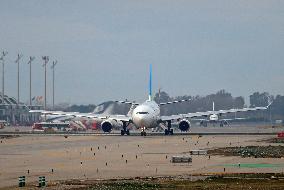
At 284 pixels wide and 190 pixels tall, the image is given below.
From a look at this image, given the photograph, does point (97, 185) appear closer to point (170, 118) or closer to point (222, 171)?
point (222, 171)

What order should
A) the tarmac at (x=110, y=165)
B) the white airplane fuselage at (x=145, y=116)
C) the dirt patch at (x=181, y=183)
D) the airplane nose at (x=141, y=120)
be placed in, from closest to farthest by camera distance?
1. the dirt patch at (x=181, y=183)
2. the tarmac at (x=110, y=165)
3. the airplane nose at (x=141, y=120)
4. the white airplane fuselage at (x=145, y=116)

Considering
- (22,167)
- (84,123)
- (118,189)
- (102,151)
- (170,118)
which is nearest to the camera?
(118,189)

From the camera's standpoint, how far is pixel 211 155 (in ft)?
209

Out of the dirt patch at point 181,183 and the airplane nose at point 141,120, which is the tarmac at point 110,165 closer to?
the dirt patch at point 181,183

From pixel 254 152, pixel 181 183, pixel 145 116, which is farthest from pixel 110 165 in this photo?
pixel 145 116

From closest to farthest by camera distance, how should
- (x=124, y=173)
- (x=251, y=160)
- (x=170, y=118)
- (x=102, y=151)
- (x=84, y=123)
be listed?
(x=124, y=173)
(x=251, y=160)
(x=102, y=151)
(x=170, y=118)
(x=84, y=123)

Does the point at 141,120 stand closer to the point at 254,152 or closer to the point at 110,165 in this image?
the point at 254,152

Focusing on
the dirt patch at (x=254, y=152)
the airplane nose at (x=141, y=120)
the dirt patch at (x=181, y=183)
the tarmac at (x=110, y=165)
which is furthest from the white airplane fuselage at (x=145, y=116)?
the dirt patch at (x=181, y=183)

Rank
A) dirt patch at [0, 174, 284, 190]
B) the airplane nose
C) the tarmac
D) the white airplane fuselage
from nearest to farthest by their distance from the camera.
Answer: dirt patch at [0, 174, 284, 190], the tarmac, the airplane nose, the white airplane fuselage

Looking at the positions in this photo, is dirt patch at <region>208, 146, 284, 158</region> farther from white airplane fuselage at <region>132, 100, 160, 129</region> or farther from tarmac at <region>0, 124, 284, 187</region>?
white airplane fuselage at <region>132, 100, 160, 129</region>

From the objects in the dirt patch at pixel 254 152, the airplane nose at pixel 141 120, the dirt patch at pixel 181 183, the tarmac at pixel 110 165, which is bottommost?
the dirt patch at pixel 181 183

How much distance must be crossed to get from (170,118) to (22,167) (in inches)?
2842

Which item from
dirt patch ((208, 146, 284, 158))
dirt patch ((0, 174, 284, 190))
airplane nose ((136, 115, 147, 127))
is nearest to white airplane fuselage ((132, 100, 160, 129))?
airplane nose ((136, 115, 147, 127))

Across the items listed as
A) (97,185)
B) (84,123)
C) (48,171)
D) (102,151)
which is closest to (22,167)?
(48,171)
